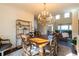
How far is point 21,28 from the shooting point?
1.72 m

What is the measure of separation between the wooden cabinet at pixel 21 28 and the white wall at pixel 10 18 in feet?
0.16

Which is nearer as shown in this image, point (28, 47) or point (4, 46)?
point (4, 46)

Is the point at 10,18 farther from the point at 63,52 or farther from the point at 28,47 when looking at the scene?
the point at 63,52

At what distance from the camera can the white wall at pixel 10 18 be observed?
5.16ft

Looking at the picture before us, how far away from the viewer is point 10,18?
5.32 ft

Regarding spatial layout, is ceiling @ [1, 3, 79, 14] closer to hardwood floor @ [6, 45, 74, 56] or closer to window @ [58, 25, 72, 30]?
window @ [58, 25, 72, 30]

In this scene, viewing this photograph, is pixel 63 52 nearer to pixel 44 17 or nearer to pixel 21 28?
pixel 44 17

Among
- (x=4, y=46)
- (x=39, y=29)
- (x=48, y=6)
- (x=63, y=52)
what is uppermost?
(x=48, y=6)

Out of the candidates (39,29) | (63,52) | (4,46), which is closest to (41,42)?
(39,29)

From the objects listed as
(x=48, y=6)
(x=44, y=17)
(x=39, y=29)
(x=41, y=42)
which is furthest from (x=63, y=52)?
(x=48, y=6)

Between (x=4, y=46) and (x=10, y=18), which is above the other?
(x=10, y=18)

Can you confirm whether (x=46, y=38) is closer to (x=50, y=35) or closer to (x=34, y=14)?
(x=50, y=35)

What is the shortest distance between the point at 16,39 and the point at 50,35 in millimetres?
544

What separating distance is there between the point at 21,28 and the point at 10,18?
0.24m
